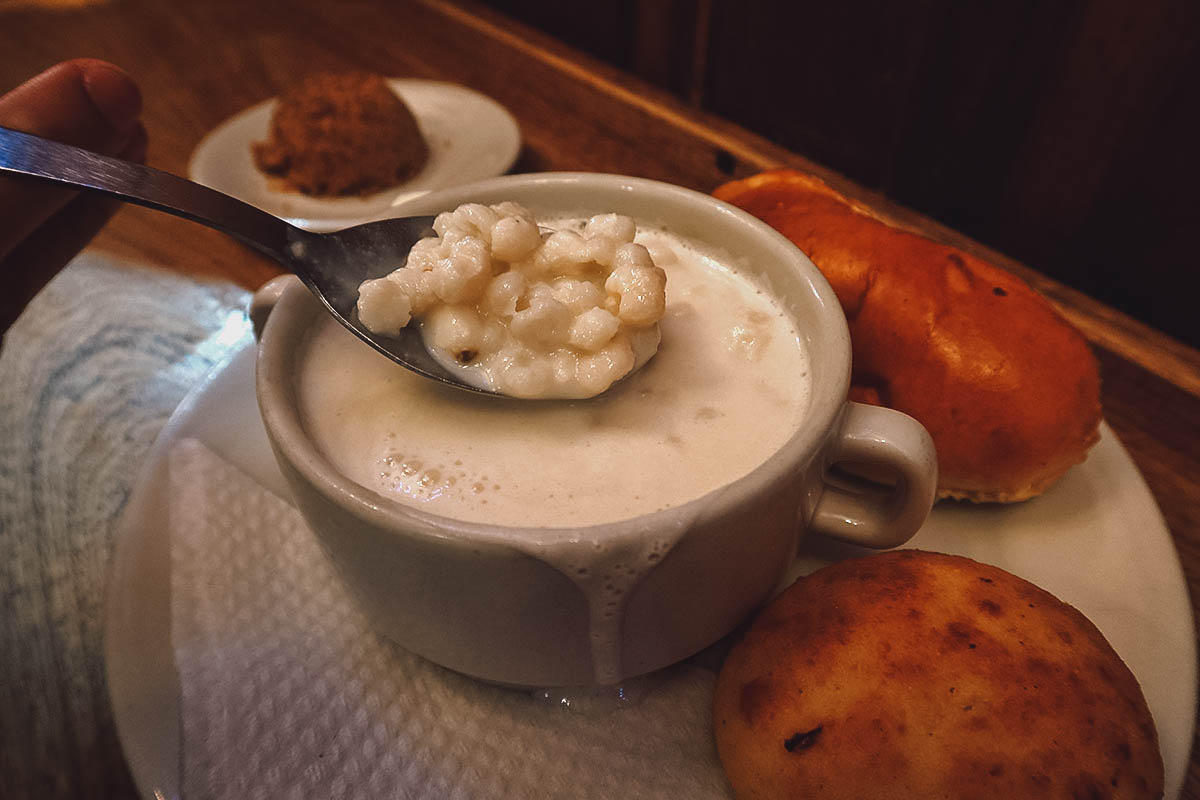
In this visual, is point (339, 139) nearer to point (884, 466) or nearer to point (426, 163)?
point (426, 163)

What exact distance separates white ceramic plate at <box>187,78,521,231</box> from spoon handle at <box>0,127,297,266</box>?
529 millimetres

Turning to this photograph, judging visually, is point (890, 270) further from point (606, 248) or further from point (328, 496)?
point (328, 496)

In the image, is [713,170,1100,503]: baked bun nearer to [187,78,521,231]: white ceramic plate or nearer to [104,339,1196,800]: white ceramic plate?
[104,339,1196,800]: white ceramic plate

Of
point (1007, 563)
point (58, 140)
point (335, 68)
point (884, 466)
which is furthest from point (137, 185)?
point (335, 68)

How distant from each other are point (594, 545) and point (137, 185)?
1.42 feet

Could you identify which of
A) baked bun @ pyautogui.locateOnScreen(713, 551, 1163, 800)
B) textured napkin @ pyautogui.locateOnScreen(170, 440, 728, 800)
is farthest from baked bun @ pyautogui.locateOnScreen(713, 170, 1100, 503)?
Answer: textured napkin @ pyautogui.locateOnScreen(170, 440, 728, 800)

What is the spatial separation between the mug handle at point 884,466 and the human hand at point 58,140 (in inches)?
24.1

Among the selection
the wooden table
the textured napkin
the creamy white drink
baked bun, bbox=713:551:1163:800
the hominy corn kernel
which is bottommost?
the wooden table

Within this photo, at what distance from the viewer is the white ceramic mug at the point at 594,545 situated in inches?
17.2

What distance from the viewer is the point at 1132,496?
64 cm

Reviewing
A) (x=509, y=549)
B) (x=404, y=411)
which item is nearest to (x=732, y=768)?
(x=509, y=549)

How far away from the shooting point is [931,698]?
456mm

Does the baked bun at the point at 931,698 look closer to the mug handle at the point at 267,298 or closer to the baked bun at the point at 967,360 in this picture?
the baked bun at the point at 967,360

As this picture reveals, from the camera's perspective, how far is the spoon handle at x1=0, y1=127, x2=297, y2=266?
57 cm
